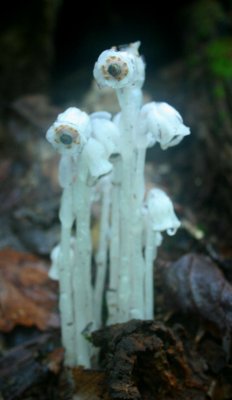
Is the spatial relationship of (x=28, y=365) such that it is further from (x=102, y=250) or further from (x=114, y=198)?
(x=114, y=198)

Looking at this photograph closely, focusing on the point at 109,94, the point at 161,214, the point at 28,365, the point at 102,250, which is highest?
the point at 109,94

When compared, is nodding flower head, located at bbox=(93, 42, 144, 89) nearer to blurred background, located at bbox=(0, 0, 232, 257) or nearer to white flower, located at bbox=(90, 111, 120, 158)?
white flower, located at bbox=(90, 111, 120, 158)

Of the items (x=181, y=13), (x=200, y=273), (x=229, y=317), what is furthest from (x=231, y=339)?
(x=181, y=13)

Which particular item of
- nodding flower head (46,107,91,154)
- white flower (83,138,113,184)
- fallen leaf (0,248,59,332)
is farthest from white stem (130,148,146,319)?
fallen leaf (0,248,59,332)

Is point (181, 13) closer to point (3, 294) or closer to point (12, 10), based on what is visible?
point (12, 10)

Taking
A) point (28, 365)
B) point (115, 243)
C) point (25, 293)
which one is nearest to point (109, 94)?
point (25, 293)

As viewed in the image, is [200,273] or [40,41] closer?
[200,273]
